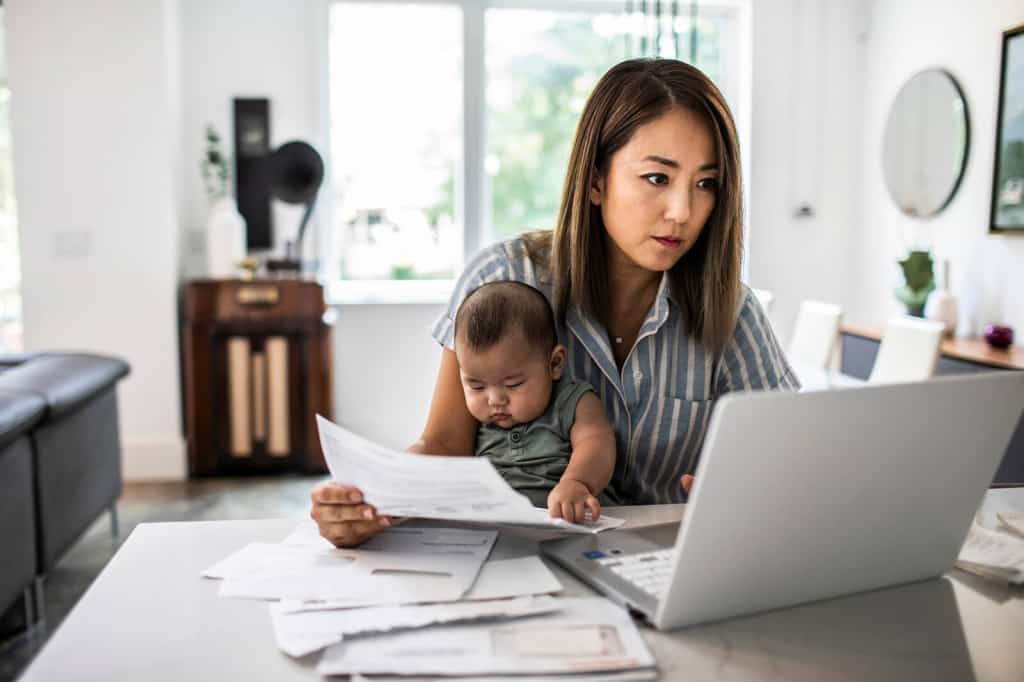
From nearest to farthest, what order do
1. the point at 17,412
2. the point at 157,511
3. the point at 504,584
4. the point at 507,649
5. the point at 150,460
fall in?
1. the point at 507,649
2. the point at 504,584
3. the point at 17,412
4. the point at 157,511
5. the point at 150,460

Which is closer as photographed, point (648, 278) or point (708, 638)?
point (708, 638)

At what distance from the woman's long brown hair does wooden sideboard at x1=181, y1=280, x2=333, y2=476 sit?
256cm

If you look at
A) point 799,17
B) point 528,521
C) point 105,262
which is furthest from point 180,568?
point 799,17

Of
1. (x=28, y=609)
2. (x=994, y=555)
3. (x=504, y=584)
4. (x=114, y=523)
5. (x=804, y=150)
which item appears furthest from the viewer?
(x=804, y=150)

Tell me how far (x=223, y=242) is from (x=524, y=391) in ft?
9.67

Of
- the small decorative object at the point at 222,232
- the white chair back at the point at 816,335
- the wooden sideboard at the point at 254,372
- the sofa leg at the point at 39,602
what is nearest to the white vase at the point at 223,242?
the small decorative object at the point at 222,232

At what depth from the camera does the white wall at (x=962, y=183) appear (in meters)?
3.53

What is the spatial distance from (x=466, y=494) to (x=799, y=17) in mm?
4323

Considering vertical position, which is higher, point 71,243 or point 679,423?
point 71,243

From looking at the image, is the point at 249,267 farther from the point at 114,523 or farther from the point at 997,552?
the point at 997,552

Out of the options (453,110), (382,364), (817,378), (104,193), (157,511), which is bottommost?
(157,511)

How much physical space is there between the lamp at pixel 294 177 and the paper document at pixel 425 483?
3.20 metres

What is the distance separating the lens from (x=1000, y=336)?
3.21 meters

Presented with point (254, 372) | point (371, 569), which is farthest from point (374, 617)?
point (254, 372)
